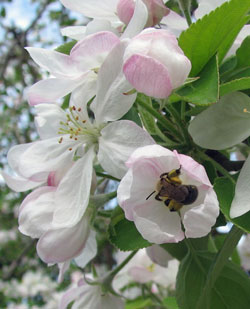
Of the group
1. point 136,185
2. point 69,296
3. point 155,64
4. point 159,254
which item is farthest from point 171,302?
point 155,64

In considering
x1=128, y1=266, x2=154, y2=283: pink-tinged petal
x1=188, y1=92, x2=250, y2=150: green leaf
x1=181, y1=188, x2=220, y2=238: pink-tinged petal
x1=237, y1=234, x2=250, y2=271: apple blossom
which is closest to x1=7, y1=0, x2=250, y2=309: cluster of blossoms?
x1=181, y1=188, x2=220, y2=238: pink-tinged petal

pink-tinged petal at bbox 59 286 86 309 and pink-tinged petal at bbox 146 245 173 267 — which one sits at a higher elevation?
pink-tinged petal at bbox 146 245 173 267

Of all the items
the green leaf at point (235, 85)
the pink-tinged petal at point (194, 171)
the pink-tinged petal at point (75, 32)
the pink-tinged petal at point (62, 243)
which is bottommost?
the pink-tinged petal at point (62, 243)

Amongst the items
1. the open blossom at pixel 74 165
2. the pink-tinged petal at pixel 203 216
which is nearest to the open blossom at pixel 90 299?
the open blossom at pixel 74 165

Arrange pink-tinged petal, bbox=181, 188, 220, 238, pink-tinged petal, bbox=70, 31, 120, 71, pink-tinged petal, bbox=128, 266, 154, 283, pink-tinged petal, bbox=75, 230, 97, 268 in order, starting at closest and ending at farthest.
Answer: pink-tinged petal, bbox=181, 188, 220, 238
pink-tinged petal, bbox=70, 31, 120, 71
pink-tinged petal, bbox=75, 230, 97, 268
pink-tinged petal, bbox=128, 266, 154, 283

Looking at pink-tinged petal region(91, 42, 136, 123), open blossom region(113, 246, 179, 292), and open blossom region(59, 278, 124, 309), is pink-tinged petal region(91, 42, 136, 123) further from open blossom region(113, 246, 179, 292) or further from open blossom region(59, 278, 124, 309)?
open blossom region(113, 246, 179, 292)

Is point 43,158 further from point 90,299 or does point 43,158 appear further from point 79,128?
point 90,299

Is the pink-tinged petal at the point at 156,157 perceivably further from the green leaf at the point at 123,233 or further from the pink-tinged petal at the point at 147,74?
the green leaf at the point at 123,233
